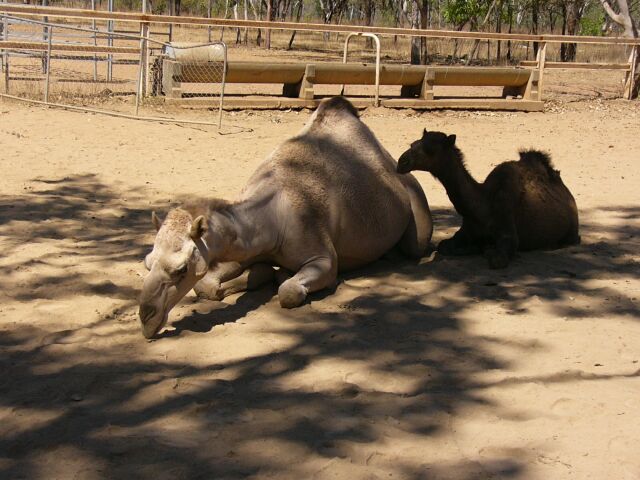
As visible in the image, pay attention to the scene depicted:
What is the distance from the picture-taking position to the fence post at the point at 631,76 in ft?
68.3

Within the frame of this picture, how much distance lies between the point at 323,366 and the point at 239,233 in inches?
51.5

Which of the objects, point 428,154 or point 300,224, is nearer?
point 300,224

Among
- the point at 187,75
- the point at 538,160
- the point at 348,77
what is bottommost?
the point at 538,160

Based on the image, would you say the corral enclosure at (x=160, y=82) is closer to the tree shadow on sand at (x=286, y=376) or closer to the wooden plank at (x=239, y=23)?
the wooden plank at (x=239, y=23)

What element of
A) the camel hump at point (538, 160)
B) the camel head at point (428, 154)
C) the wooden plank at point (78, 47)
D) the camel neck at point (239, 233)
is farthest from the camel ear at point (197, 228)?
the wooden plank at point (78, 47)

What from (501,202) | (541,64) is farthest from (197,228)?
(541,64)

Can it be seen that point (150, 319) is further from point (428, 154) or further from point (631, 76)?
point (631, 76)

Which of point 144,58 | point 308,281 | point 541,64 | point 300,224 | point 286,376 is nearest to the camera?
point 286,376

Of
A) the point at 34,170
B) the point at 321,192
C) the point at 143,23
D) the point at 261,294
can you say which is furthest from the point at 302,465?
the point at 143,23

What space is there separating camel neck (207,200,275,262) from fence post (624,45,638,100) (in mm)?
17179

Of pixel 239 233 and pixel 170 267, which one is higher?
pixel 239 233

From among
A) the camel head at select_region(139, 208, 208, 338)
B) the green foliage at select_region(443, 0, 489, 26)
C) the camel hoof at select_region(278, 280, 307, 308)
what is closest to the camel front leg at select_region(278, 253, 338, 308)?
the camel hoof at select_region(278, 280, 307, 308)

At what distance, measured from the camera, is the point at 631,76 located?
2094cm

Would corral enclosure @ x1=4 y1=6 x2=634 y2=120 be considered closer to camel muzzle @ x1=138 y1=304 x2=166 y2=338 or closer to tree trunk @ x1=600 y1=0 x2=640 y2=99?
tree trunk @ x1=600 y1=0 x2=640 y2=99
